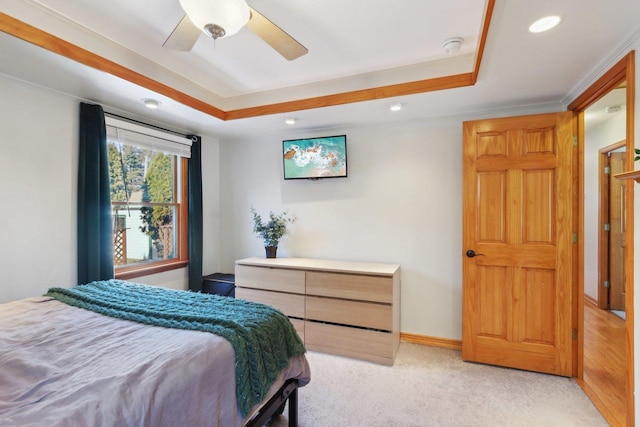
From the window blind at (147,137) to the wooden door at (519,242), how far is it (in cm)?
293

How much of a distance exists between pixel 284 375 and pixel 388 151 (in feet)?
7.66

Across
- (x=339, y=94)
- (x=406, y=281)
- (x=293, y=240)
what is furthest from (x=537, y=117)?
(x=293, y=240)

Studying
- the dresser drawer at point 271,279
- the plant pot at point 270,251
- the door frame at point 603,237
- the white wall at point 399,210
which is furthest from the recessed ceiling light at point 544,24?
the door frame at point 603,237

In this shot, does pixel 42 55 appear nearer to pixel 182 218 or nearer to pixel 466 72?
pixel 182 218

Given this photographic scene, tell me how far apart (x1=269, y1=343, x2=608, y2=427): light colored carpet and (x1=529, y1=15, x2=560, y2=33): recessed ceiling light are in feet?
7.51

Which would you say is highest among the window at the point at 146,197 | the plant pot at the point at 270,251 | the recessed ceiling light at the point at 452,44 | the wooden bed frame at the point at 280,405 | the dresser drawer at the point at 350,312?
the recessed ceiling light at the point at 452,44

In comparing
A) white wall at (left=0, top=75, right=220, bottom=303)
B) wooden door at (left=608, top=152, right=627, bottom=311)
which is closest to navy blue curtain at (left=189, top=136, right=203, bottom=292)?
white wall at (left=0, top=75, right=220, bottom=303)

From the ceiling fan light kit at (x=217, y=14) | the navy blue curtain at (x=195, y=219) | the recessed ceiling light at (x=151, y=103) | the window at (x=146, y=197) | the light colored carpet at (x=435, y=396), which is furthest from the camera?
the navy blue curtain at (x=195, y=219)

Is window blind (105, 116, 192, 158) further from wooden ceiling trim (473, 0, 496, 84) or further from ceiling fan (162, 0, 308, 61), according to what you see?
wooden ceiling trim (473, 0, 496, 84)

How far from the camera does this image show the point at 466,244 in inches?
105

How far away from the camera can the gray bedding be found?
938 millimetres

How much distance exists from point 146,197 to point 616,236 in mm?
5689

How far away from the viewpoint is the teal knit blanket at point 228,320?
1.37 meters

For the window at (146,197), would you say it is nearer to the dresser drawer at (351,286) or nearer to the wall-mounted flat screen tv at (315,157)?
the wall-mounted flat screen tv at (315,157)
